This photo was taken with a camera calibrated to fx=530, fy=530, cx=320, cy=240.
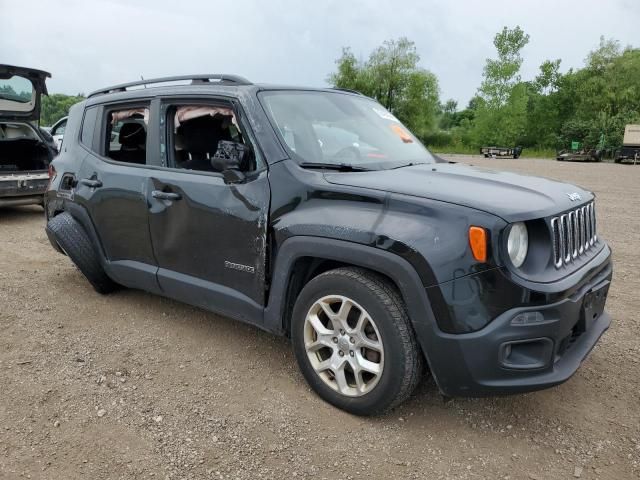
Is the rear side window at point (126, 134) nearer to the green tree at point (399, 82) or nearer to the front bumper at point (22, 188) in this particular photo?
the front bumper at point (22, 188)

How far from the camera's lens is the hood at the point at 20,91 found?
7.37 m

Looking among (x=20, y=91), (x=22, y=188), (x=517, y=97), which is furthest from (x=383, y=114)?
(x=517, y=97)

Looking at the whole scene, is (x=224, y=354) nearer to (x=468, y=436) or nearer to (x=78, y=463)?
(x=78, y=463)

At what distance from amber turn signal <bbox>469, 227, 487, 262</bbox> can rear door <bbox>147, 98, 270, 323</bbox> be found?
121 cm

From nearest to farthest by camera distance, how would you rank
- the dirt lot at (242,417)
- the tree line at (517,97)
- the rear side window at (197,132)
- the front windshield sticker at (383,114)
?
→ the dirt lot at (242,417) < the rear side window at (197,132) < the front windshield sticker at (383,114) < the tree line at (517,97)

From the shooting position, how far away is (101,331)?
13.1 ft

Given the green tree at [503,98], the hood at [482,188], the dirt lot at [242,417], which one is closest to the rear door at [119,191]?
the dirt lot at [242,417]

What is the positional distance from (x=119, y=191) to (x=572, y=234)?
10.1ft

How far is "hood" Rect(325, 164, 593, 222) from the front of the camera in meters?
2.51

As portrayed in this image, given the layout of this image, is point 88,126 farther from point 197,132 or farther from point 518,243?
point 518,243

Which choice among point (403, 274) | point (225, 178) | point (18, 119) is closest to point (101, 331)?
point (225, 178)

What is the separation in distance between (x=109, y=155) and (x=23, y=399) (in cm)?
206

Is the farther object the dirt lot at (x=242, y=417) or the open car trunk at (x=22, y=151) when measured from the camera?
the open car trunk at (x=22, y=151)

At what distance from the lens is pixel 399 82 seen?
5966 cm
